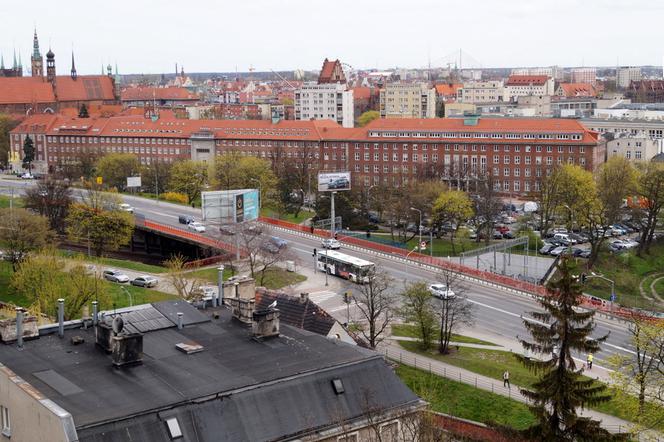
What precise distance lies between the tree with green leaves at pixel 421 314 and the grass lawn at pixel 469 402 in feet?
16.7

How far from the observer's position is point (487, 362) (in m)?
48.4

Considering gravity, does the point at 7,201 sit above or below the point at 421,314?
above

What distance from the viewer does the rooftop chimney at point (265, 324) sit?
3068cm

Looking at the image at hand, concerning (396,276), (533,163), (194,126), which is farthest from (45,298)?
(194,126)

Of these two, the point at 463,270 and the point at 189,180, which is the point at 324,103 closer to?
the point at 189,180

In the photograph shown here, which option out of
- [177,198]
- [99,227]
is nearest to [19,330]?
[99,227]

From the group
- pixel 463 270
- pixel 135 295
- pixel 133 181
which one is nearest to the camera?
pixel 135 295

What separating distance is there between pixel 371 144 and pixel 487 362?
7945 centimetres

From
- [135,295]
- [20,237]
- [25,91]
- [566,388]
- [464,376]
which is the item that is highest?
[25,91]

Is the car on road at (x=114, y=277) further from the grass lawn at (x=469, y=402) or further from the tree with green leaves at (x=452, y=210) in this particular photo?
the tree with green leaves at (x=452, y=210)

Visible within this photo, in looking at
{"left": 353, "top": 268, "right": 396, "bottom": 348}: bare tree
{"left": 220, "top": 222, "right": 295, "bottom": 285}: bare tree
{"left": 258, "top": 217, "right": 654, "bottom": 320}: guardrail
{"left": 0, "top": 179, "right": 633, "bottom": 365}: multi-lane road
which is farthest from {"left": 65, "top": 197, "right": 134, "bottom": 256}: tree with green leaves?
{"left": 353, "top": 268, "right": 396, "bottom": 348}: bare tree

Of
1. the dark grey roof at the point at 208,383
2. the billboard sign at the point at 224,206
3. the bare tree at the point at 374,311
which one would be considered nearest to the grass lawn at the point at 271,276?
the billboard sign at the point at 224,206

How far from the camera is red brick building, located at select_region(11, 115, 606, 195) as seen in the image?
376 feet

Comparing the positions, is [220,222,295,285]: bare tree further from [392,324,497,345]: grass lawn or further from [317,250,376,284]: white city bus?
[392,324,497,345]: grass lawn
